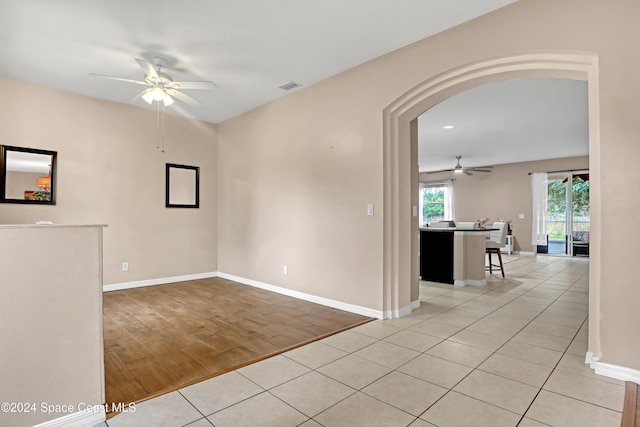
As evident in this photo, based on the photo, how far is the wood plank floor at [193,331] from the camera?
88.0 inches

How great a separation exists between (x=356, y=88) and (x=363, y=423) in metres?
3.27

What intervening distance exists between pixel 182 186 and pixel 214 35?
124 inches

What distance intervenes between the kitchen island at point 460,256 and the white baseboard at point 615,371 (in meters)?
2.92

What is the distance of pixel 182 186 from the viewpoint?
5641 millimetres

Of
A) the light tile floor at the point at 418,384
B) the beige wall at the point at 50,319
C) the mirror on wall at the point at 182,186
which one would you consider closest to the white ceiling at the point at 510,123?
the light tile floor at the point at 418,384

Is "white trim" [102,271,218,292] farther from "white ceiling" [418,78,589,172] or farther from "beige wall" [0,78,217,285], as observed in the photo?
"white ceiling" [418,78,589,172]

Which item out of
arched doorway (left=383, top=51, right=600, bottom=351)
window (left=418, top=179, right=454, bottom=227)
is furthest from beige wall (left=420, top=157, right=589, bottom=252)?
arched doorway (left=383, top=51, right=600, bottom=351)

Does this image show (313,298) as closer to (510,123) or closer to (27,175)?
(27,175)

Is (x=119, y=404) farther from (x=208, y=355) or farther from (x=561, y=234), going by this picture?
(x=561, y=234)

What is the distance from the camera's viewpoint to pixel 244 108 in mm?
5230

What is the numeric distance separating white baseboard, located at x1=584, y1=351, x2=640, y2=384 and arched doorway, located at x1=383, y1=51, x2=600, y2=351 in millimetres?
1644

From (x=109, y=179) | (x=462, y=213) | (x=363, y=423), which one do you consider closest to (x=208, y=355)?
(x=363, y=423)

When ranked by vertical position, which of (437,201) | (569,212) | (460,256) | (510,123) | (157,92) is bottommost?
(460,256)

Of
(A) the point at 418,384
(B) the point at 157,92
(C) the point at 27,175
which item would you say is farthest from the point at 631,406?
(C) the point at 27,175
